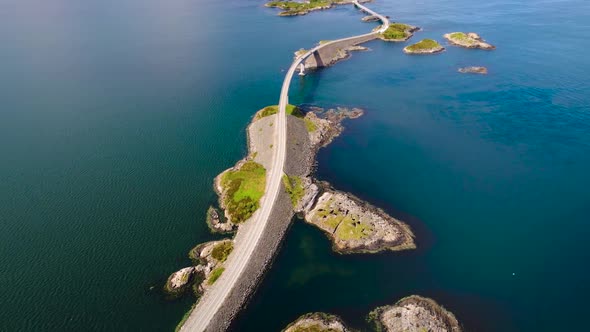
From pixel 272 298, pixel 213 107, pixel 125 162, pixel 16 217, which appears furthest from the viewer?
pixel 213 107

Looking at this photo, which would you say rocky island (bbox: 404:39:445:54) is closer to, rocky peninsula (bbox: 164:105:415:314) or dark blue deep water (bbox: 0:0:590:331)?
dark blue deep water (bbox: 0:0:590:331)

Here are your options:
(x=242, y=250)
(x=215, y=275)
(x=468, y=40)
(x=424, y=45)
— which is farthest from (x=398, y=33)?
(x=215, y=275)

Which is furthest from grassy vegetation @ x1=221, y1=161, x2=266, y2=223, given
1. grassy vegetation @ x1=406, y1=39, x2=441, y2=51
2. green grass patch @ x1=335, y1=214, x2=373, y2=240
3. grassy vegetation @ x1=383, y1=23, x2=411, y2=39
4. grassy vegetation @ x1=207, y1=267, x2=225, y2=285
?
grassy vegetation @ x1=383, y1=23, x2=411, y2=39

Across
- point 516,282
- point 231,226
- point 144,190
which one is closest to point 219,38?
point 144,190

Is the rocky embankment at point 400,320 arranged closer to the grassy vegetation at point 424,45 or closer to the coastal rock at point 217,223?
the coastal rock at point 217,223

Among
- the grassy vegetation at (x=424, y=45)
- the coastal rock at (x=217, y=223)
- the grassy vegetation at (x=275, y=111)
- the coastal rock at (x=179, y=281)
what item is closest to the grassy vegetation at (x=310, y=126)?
the grassy vegetation at (x=275, y=111)

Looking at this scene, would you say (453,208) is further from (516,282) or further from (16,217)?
(16,217)
